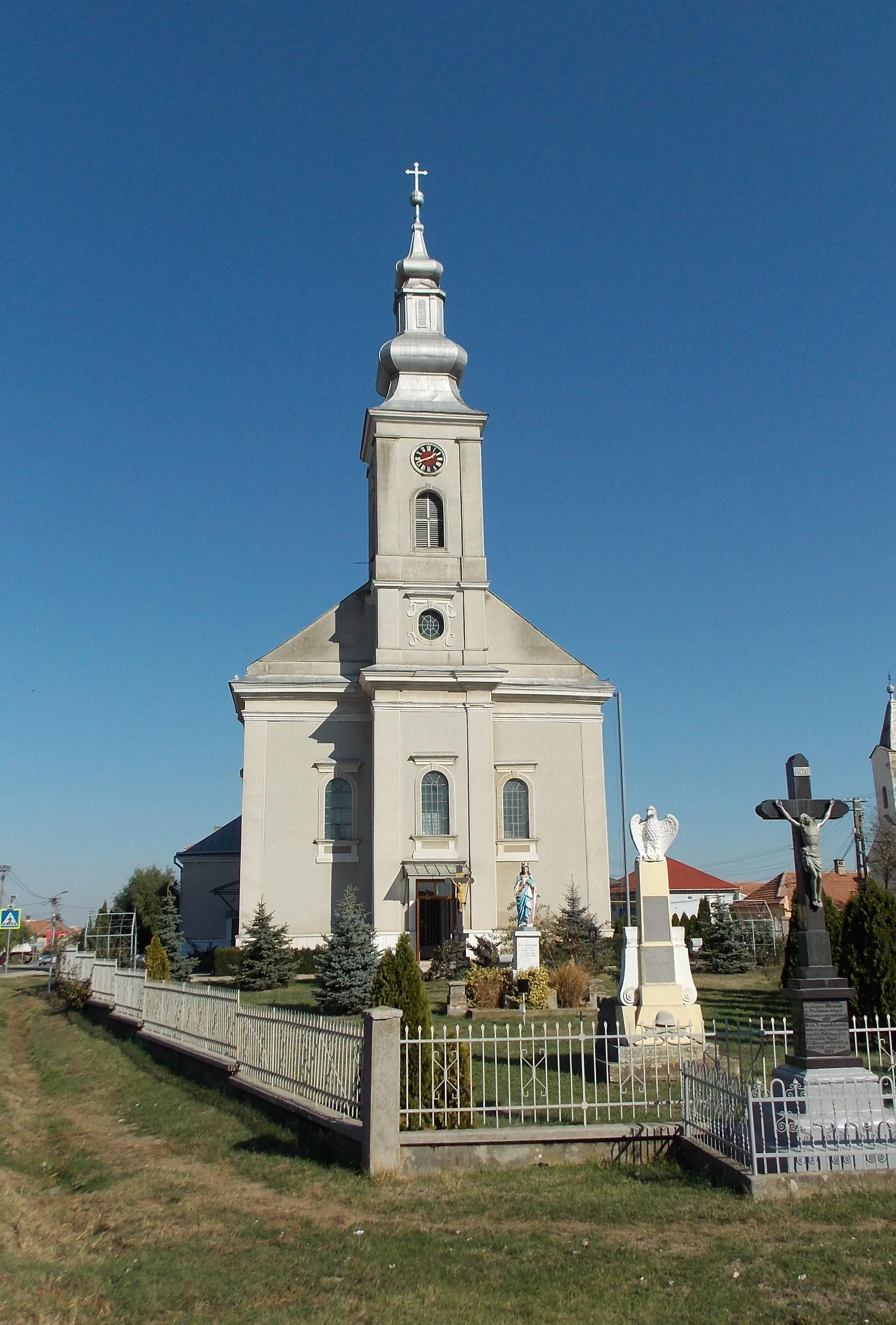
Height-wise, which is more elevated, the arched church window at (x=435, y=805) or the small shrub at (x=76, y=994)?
the arched church window at (x=435, y=805)

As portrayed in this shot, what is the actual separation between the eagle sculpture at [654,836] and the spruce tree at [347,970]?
7.33m

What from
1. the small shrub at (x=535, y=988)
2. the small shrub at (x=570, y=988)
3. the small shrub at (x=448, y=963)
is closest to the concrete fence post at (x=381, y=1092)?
the small shrub at (x=535, y=988)

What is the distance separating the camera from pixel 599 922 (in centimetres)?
3158

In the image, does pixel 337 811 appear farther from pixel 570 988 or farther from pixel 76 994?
pixel 570 988

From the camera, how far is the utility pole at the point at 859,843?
22.1 metres

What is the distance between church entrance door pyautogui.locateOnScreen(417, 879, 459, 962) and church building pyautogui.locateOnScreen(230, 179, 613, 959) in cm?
Answer: 5

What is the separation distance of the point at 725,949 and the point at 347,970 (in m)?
12.0

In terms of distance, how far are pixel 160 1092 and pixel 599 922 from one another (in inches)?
751

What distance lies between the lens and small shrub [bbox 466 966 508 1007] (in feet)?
66.2

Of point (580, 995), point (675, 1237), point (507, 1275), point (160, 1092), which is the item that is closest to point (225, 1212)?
point (507, 1275)

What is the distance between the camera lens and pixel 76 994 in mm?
25344

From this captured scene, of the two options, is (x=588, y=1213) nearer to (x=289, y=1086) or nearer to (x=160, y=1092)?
(x=289, y=1086)

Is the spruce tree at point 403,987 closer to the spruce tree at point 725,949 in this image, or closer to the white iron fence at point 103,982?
the white iron fence at point 103,982

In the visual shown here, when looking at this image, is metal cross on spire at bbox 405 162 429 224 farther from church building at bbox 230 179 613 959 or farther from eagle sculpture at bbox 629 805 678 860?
eagle sculpture at bbox 629 805 678 860
